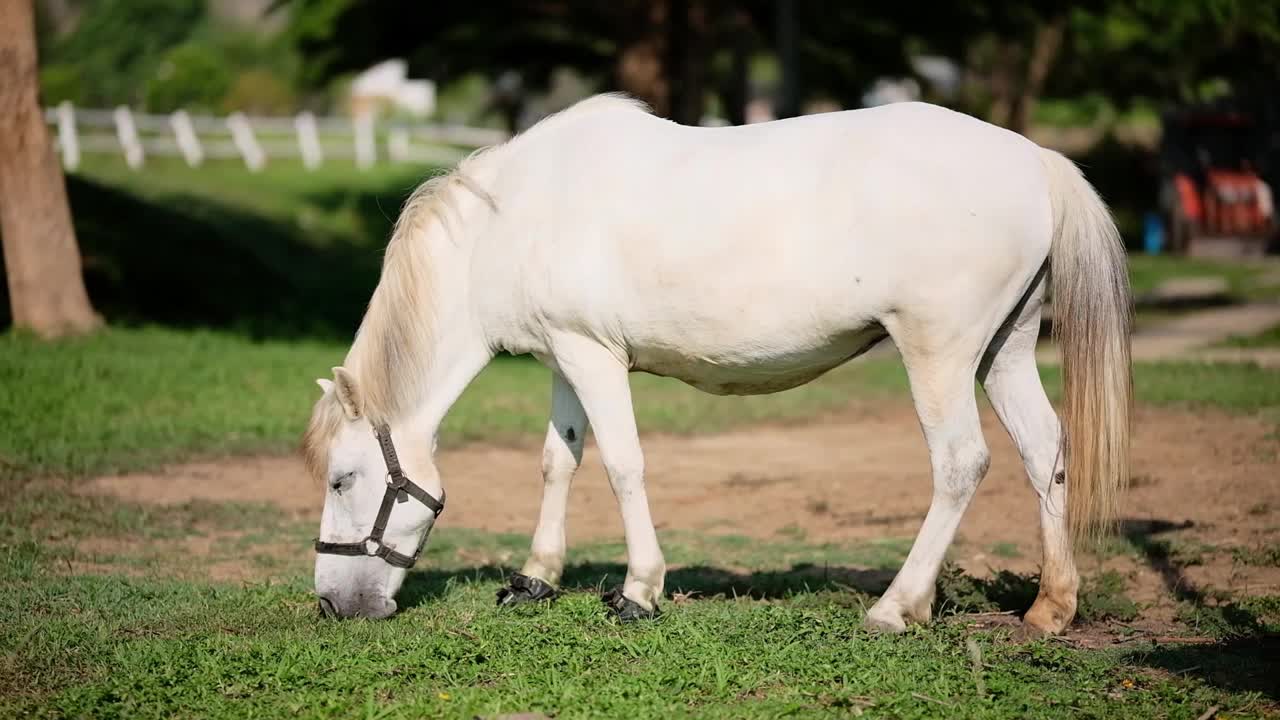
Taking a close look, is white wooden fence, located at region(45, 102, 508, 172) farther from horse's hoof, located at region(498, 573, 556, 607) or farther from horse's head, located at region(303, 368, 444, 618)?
horse's hoof, located at region(498, 573, 556, 607)

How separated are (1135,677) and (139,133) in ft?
100

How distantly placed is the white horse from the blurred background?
513cm

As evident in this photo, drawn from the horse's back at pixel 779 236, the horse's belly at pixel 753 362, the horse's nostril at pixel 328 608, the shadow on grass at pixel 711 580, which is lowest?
the shadow on grass at pixel 711 580

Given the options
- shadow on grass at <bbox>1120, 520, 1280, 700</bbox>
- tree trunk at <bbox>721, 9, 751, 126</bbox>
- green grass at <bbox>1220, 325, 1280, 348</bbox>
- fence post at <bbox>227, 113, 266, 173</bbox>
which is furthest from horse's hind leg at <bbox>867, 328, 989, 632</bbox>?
fence post at <bbox>227, 113, 266, 173</bbox>

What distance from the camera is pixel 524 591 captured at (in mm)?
5836

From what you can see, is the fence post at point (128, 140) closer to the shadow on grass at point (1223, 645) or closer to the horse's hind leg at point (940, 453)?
the shadow on grass at point (1223, 645)

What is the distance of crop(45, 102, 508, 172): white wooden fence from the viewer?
2883 centimetres

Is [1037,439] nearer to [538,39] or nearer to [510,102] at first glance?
[538,39]

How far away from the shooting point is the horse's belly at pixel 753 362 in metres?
5.39

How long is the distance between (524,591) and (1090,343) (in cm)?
246

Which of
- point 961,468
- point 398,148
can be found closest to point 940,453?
point 961,468

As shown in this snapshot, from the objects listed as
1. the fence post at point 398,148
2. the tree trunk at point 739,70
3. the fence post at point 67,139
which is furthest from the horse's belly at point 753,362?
the fence post at point 398,148

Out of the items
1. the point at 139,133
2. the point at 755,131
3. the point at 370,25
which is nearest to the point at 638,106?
the point at 755,131

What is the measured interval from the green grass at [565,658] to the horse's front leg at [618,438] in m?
0.18
